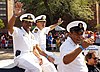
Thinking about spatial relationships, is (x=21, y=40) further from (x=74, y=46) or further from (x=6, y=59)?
(x=6, y=59)

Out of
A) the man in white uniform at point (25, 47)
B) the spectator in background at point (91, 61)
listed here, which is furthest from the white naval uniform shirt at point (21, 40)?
the spectator in background at point (91, 61)

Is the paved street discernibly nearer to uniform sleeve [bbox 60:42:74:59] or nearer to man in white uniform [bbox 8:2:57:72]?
man in white uniform [bbox 8:2:57:72]

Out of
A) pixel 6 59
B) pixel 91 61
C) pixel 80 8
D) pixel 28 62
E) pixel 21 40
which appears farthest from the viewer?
pixel 80 8

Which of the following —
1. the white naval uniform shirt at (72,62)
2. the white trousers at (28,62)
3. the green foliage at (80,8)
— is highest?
the green foliage at (80,8)

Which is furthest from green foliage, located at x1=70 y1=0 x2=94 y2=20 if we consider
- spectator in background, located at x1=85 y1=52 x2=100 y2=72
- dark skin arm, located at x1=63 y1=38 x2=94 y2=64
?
dark skin arm, located at x1=63 y1=38 x2=94 y2=64

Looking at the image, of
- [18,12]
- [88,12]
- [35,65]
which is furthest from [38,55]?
[88,12]

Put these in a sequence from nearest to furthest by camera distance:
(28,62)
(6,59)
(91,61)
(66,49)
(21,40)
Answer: (66,49) < (91,61) < (28,62) < (21,40) < (6,59)

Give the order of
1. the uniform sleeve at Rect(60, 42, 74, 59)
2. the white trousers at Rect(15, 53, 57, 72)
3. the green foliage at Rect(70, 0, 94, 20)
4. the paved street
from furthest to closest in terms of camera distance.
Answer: the green foliage at Rect(70, 0, 94, 20), the paved street, the white trousers at Rect(15, 53, 57, 72), the uniform sleeve at Rect(60, 42, 74, 59)

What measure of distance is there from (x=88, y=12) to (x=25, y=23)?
1064 inches

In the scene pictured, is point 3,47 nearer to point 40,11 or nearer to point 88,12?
point 40,11

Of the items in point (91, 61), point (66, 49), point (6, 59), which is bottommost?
point (6, 59)

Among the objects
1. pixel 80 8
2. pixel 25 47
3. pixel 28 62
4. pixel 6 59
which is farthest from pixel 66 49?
pixel 80 8

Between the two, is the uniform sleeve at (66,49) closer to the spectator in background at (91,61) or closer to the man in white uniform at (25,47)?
the spectator in background at (91,61)

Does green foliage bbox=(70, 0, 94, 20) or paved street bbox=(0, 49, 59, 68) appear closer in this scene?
paved street bbox=(0, 49, 59, 68)
